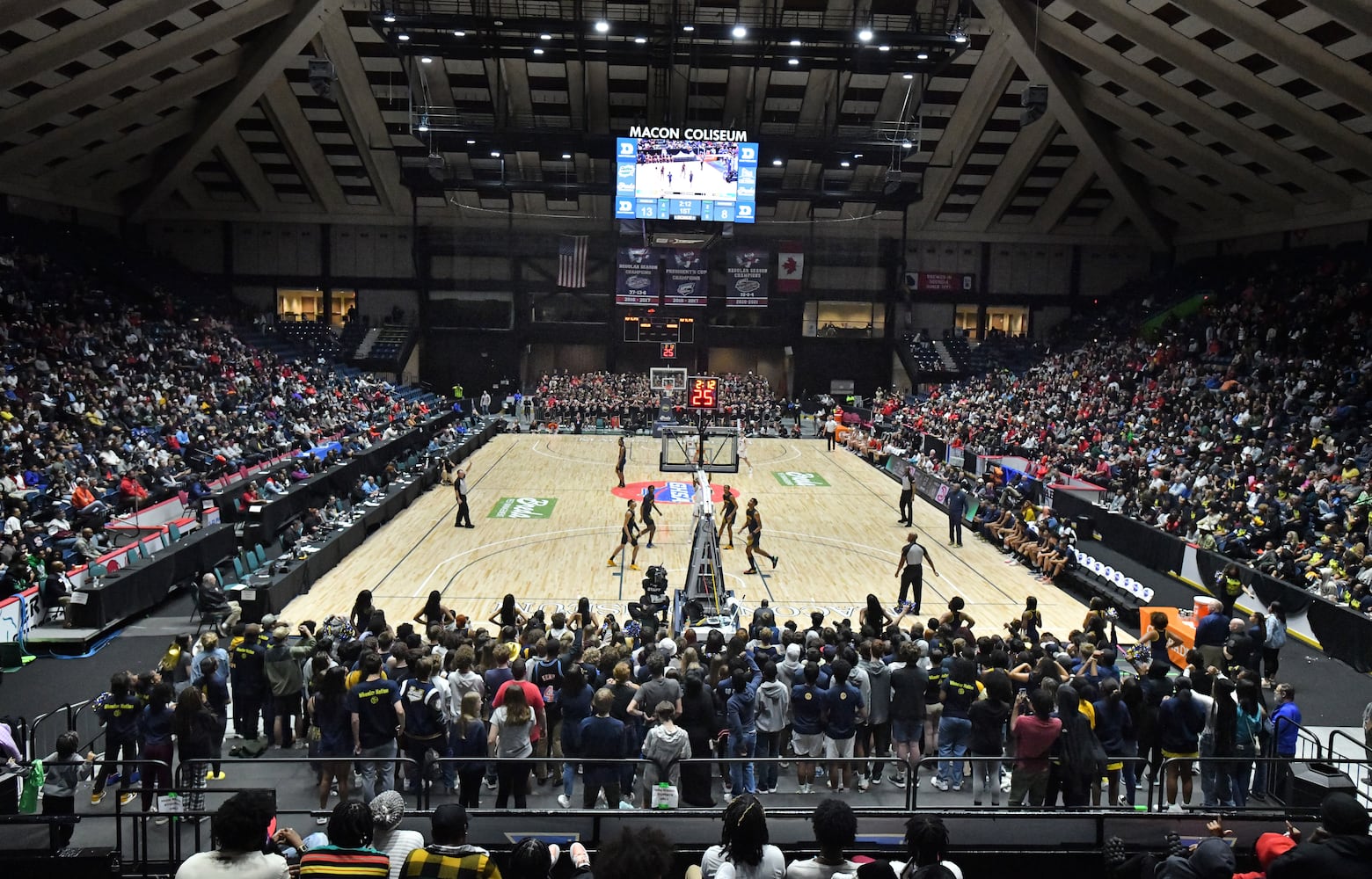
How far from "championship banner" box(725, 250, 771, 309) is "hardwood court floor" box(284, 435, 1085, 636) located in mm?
15833

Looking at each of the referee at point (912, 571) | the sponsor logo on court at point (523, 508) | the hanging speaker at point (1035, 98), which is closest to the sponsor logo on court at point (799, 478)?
the sponsor logo on court at point (523, 508)

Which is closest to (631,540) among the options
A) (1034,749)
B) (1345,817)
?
(1034,749)

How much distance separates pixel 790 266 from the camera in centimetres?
4759

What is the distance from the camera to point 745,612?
17312mm

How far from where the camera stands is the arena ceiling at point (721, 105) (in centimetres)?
2511

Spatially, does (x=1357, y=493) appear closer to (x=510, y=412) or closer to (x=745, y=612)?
(x=745, y=612)

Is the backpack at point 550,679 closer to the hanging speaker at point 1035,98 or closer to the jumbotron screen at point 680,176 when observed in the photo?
the hanging speaker at point 1035,98

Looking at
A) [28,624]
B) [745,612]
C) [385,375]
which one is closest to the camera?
[28,624]

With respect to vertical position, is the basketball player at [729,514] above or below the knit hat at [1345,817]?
below

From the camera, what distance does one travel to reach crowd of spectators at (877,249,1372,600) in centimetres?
1898

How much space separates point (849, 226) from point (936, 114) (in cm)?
982

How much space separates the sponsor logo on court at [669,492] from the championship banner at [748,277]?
58.0 ft

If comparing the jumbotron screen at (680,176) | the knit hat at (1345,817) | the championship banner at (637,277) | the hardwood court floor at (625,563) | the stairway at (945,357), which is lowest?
the hardwood court floor at (625,563)

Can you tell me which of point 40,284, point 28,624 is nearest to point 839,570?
point 28,624
